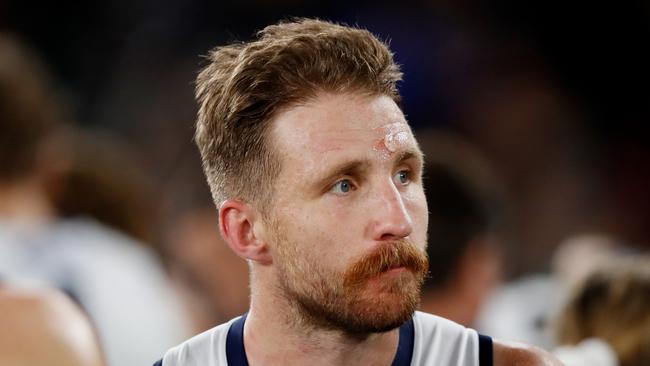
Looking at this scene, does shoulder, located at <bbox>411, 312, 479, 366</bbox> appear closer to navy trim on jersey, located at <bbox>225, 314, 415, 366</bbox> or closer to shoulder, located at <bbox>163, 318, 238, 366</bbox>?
navy trim on jersey, located at <bbox>225, 314, 415, 366</bbox>

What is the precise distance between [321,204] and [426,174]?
225cm

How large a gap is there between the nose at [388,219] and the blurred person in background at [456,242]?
216cm

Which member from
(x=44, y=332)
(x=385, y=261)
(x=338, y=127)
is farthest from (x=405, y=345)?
(x=44, y=332)

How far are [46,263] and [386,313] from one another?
284 centimetres

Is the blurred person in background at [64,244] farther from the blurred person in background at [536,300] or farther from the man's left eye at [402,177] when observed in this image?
the man's left eye at [402,177]

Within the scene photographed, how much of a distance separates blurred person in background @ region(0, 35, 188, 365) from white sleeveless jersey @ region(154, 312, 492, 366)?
1345 millimetres

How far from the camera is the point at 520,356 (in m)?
2.93

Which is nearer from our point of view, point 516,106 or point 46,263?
point 46,263

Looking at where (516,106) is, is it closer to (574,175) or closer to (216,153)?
(574,175)

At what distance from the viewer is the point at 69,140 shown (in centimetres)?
685

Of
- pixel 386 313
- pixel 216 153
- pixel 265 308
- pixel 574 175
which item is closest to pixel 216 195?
pixel 216 153

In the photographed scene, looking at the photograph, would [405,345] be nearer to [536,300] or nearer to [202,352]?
[202,352]

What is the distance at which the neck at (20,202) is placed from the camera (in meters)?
4.86

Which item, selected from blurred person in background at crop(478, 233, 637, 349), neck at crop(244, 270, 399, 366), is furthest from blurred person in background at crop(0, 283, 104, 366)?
blurred person in background at crop(478, 233, 637, 349)
